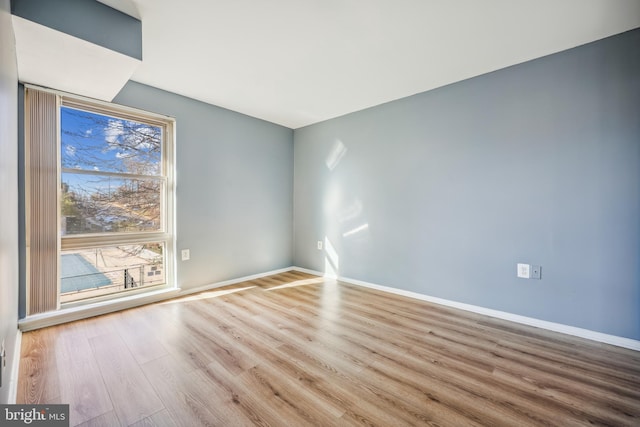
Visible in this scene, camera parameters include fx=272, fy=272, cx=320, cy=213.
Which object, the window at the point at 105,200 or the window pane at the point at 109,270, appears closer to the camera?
the window at the point at 105,200

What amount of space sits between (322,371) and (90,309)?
227cm

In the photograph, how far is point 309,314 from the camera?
2635mm

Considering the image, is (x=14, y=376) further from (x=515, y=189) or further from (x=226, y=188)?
(x=515, y=189)

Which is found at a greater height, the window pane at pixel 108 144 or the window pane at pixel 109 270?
the window pane at pixel 108 144

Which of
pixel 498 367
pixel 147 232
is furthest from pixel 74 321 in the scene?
pixel 498 367

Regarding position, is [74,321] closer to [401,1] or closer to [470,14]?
[401,1]

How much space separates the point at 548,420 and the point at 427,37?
97.1 inches

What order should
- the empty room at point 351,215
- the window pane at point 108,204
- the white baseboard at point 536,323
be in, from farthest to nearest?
the window pane at point 108,204
the white baseboard at point 536,323
the empty room at point 351,215

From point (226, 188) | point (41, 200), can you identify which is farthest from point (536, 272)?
point (41, 200)

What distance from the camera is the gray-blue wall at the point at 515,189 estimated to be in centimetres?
204

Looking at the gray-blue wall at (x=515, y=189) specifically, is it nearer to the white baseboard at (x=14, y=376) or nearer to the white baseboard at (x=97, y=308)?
the white baseboard at (x=97, y=308)

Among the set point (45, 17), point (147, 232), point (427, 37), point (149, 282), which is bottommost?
point (149, 282)

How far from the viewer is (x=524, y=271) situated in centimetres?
241

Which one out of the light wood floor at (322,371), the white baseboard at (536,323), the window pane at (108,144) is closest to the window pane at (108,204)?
the window pane at (108,144)
